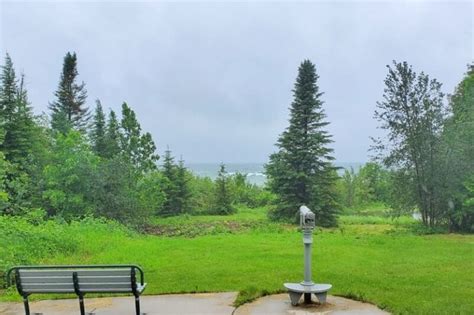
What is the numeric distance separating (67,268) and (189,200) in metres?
23.3

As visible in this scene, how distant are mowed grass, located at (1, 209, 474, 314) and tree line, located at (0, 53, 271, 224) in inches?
115

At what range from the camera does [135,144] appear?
26172 mm

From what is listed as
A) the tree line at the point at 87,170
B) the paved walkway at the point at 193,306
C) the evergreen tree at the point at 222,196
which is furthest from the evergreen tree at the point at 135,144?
the paved walkway at the point at 193,306

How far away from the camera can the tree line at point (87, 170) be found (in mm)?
18344

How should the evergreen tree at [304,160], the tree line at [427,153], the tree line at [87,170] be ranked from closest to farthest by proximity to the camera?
the tree line at [427,153]
the tree line at [87,170]
the evergreen tree at [304,160]

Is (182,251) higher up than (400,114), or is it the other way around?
(400,114)

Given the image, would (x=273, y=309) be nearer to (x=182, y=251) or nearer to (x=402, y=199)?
(x=182, y=251)

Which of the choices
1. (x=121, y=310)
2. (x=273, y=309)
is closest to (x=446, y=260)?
(x=273, y=309)

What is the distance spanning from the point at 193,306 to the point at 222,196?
77.6 ft

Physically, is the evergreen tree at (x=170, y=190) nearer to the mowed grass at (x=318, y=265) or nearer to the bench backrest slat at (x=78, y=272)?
the mowed grass at (x=318, y=265)

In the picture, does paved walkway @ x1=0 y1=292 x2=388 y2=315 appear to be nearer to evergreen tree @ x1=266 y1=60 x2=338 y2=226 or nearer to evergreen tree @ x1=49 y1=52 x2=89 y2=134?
evergreen tree @ x1=266 y1=60 x2=338 y2=226

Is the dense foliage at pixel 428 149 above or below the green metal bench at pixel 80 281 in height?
above

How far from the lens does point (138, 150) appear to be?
26172 millimetres

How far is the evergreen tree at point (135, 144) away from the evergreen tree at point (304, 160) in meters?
7.61
